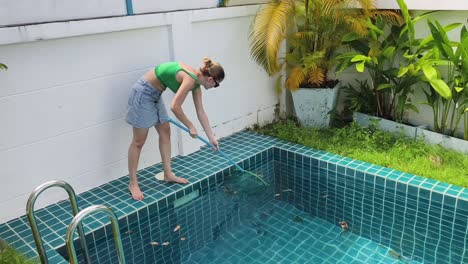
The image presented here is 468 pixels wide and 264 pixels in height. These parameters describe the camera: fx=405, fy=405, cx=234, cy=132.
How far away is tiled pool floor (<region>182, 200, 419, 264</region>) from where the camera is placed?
3252 millimetres

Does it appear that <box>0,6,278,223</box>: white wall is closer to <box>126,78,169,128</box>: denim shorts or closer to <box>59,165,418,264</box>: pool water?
<box>126,78,169,128</box>: denim shorts

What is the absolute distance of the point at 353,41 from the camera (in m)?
4.77

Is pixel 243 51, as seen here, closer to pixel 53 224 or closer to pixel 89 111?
pixel 89 111

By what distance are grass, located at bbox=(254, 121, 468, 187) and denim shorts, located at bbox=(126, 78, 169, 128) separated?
181cm

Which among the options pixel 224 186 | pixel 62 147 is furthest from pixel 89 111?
pixel 224 186

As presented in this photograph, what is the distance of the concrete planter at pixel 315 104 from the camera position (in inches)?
193

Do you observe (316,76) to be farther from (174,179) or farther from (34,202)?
(34,202)

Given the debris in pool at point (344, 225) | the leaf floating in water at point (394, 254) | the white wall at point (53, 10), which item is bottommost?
the leaf floating in water at point (394, 254)

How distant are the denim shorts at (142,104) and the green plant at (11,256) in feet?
4.43

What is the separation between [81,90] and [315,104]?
2.72 meters

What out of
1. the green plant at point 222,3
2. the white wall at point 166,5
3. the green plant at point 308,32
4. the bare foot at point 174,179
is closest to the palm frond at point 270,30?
the green plant at point 308,32

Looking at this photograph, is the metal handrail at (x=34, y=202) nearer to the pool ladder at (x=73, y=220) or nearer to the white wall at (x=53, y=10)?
the pool ladder at (x=73, y=220)

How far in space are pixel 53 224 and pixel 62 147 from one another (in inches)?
26.7

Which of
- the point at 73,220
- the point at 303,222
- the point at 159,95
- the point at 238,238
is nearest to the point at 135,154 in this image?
the point at 159,95
